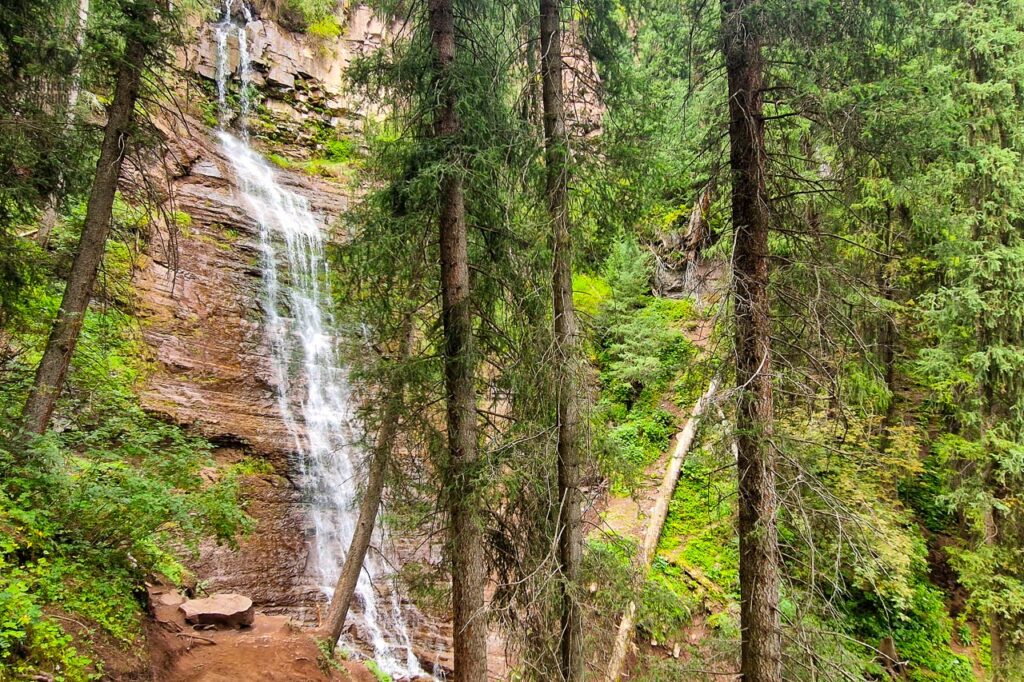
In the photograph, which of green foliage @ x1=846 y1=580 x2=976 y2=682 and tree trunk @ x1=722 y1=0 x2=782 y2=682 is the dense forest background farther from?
green foliage @ x1=846 y1=580 x2=976 y2=682

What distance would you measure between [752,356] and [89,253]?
703cm

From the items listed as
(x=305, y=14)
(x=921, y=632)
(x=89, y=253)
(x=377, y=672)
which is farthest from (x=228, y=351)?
(x=305, y=14)

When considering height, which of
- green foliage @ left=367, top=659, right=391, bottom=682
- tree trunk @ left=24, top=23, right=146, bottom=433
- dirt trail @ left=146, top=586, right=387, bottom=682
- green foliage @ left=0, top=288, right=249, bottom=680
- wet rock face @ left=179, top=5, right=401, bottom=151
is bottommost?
green foliage @ left=367, top=659, right=391, bottom=682

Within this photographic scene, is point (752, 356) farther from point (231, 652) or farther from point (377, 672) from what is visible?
point (377, 672)

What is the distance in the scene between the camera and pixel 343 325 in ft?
48.0

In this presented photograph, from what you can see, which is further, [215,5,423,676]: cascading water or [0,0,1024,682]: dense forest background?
[215,5,423,676]: cascading water

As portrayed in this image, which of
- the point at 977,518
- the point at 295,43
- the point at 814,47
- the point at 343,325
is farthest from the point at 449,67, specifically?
the point at 295,43

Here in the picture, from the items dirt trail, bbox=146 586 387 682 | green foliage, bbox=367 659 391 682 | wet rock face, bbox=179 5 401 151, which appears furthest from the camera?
wet rock face, bbox=179 5 401 151

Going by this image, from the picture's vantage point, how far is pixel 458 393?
5695 mm

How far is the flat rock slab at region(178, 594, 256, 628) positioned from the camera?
7.90 metres

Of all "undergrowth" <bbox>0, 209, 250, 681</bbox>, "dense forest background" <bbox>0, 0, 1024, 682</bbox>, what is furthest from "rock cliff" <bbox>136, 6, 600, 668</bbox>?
"undergrowth" <bbox>0, 209, 250, 681</bbox>

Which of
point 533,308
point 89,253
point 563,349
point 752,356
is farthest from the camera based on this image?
point 533,308

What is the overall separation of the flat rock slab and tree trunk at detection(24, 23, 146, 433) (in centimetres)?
368

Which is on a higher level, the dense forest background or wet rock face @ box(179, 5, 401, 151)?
wet rock face @ box(179, 5, 401, 151)
